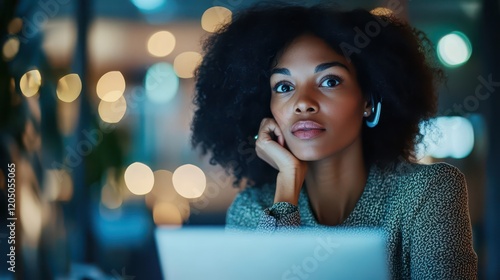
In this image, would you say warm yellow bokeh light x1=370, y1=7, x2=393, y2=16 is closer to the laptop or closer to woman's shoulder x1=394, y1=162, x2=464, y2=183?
woman's shoulder x1=394, y1=162, x2=464, y2=183

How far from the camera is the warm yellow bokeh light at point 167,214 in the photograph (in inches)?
73.2

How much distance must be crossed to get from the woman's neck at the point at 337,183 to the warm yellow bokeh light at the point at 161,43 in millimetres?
539

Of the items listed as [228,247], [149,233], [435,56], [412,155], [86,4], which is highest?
[86,4]

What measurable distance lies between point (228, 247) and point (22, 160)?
102 centimetres

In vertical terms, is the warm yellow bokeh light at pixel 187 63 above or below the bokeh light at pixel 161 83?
above

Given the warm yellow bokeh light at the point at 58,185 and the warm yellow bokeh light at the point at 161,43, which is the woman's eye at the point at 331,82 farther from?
the warm yellow bokeh light at the point at 58,185

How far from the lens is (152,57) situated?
1.88m

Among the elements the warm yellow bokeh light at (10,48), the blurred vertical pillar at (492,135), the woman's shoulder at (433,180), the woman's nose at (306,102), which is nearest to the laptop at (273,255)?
the woman's shoulder at (433,180)

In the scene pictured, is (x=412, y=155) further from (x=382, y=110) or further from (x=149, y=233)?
(x=149, y=233)

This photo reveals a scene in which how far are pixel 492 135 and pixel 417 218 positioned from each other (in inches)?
14.5

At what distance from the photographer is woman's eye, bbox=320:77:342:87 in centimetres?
166

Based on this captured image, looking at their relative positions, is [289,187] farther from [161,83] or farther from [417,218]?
[161,83]

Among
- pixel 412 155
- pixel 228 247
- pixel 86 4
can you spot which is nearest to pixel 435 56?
pixel 412 155

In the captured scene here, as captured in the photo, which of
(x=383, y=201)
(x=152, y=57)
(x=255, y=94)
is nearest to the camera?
(x=383, y=201)
